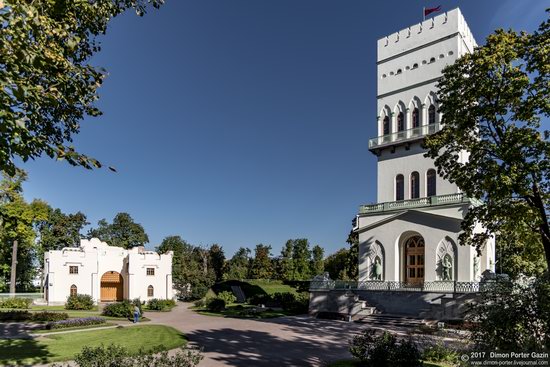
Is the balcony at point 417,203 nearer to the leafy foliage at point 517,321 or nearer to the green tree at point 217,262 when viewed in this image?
the leafy foliage at point 517,321

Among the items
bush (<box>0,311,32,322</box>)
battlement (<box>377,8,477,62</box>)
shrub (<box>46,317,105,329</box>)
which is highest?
battlement (<box>377,8,477,62</box>)

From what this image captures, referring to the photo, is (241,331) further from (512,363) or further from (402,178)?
(402,178)

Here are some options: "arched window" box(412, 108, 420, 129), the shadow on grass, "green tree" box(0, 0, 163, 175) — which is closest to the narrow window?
"arched window" box(412, 108, 420, 129)

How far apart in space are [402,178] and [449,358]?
62.1ft

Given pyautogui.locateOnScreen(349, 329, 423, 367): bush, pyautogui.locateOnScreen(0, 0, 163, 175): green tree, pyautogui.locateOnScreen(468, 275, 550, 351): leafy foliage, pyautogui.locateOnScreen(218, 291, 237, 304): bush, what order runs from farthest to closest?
pyautogui.locateOnScreen(218, 291, 237, 304): bush
pyautogui.locateOnScreen(349, 329, 423, 367): bush
pyautogui.locateOnScreen(468, 275, 550, 351): leafy foliage
pyautogui.locateOnScreen(0, 0, 163, 175): green tree

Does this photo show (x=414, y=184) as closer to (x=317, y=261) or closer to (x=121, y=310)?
(x=121, y=310)

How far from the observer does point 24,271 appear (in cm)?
5716

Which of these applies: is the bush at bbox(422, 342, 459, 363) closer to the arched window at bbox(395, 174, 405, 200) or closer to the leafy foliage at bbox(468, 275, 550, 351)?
the leafy foliage at bbox(468, 275, 550, 351)

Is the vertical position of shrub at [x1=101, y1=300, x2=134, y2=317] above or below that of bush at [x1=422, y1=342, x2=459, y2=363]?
below

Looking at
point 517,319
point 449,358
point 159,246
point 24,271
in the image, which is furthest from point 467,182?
point 24,271

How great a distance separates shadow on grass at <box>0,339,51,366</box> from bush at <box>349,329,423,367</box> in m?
9.94

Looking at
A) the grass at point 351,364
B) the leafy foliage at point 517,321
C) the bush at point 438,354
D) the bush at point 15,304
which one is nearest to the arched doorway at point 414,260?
the bush at point 438,354

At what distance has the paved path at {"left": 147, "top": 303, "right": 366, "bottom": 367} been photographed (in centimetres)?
1321

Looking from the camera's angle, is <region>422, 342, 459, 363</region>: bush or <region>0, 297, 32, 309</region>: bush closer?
<region>422, 342, 459, 363</region>: bush
